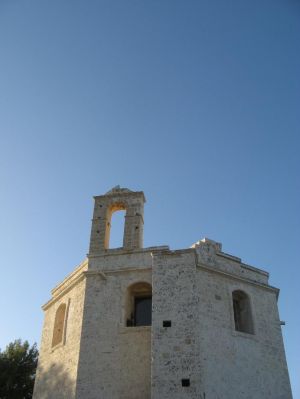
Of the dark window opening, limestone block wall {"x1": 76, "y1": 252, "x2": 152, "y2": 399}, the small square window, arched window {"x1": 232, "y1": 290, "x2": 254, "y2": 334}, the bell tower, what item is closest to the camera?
the small square window

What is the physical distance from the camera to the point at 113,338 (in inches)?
523

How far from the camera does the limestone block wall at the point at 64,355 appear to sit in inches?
525

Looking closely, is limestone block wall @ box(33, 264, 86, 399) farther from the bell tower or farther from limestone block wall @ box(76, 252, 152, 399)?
the bell tower

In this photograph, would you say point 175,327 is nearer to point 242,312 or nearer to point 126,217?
point 242,312

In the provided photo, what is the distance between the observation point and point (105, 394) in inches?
491

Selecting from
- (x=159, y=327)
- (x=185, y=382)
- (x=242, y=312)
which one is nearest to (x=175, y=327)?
(x=159, y=327)

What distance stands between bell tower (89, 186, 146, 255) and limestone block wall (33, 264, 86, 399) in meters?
1.09

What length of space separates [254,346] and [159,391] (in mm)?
3877

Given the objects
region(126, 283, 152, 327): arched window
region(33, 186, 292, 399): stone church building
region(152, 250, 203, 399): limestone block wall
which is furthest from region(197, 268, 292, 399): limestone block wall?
region(126, 283, 152, 327): arched window

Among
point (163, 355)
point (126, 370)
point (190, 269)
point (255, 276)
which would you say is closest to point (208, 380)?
point (163, 355)

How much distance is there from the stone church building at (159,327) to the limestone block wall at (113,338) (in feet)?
0.09

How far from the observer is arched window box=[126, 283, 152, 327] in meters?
14.2

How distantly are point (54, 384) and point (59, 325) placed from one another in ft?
7.82

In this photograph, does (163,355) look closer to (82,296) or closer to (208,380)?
(208,380)
